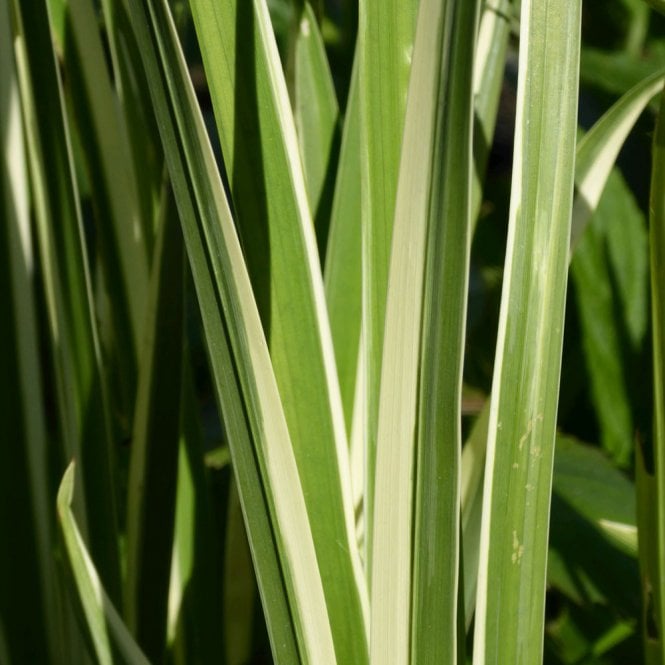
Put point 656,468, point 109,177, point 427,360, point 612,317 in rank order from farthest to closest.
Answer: point 612,317 < point 109,177 < point 656,468 < point 427,360

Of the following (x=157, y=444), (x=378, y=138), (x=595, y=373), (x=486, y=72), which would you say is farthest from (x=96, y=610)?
(x=595, y=373)

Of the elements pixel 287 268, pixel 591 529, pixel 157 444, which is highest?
pixel 287 268

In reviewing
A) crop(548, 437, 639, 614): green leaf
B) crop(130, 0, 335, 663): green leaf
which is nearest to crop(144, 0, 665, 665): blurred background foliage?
crop(548, 437, 639, 614): green leaf

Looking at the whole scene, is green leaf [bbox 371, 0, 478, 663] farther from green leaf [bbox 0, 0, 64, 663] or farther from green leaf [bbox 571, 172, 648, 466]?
green leaf [bbox 571, 172, 648, 466]

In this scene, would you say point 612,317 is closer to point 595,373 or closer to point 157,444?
point 595,373

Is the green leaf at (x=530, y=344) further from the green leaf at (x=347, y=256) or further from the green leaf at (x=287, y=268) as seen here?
the green leaf at (x=347, y=256)

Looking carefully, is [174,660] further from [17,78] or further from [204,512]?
[17,78]

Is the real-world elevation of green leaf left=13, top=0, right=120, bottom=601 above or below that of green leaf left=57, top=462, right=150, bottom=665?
above
